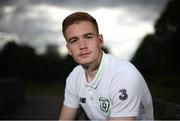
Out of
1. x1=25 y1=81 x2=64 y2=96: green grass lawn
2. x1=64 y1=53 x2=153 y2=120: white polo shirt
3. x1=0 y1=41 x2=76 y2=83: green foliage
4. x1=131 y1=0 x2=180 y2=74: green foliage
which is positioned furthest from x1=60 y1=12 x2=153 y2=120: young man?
x1=131 y1=0 x2=180 y2=74: green foliage

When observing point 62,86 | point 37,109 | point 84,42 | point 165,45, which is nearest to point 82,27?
point 84,42

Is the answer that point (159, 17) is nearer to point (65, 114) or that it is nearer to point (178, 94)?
point (178, 94)

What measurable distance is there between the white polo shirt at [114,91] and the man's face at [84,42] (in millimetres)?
74

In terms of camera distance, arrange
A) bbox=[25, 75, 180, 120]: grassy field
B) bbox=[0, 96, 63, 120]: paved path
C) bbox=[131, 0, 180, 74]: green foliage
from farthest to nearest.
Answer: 1. bbox=[0, 96, 63, 120]: paved path
2. bbox=[131, 0, 180, 74]: green foliage
3. bbox=[25, 75, 180, 120]: grassy field

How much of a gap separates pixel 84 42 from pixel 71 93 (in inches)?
16.4

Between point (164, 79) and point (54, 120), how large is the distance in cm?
119

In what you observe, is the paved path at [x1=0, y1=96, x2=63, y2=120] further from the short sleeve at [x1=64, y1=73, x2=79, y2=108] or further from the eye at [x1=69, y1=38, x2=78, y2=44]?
the eye at [x1=69, y1=38, x2=78, y2=44]

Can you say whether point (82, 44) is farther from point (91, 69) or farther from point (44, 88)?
point (44, 88)

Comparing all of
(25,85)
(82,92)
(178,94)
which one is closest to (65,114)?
(82,92)

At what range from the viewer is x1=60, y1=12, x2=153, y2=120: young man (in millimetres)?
1679

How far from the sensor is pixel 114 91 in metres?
1.70

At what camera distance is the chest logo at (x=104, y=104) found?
177 cm

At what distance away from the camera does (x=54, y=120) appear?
4.11 meters

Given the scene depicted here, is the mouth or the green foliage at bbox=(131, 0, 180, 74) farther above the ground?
the mouth
